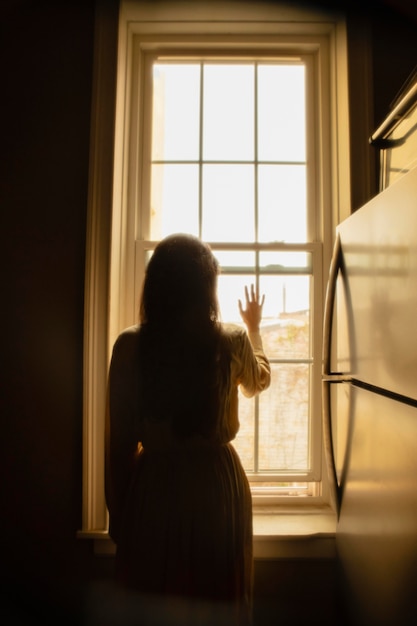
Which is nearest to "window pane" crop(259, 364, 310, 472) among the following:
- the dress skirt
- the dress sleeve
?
the dress sleeve

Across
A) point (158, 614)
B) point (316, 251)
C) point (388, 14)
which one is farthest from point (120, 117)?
point (158, 614)

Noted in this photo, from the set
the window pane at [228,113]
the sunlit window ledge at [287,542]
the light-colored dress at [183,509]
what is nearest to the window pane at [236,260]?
the window pane at [228,113]

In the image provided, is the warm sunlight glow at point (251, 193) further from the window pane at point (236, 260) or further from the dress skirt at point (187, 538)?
the dress skirt at point (187, 538)

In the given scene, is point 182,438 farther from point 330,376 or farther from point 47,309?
point 47,309

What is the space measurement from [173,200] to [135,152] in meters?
0.24

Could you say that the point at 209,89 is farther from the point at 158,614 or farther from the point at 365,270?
the point at 158,614

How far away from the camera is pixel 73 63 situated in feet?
4.36

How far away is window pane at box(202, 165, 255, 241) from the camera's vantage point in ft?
4.88

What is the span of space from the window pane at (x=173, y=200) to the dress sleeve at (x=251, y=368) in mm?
620

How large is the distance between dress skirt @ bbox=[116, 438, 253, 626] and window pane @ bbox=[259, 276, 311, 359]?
57 centimetres

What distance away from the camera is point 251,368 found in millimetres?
1047

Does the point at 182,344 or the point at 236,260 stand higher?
the point at 236,260

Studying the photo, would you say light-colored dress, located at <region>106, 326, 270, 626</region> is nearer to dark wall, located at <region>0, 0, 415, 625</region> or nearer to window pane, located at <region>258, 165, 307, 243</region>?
dark wall, located at <region>0, 0, 415, 625</region>

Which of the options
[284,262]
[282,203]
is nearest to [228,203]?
[282,203]
